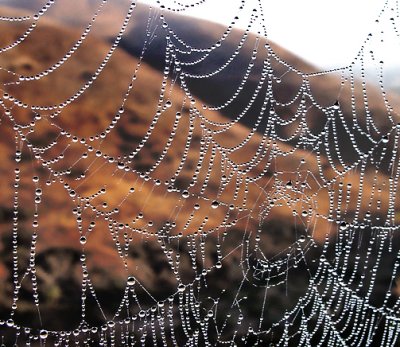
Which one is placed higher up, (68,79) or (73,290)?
(68,79)

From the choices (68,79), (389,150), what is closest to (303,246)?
(389,150)

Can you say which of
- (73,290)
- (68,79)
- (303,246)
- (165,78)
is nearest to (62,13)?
(68,79)

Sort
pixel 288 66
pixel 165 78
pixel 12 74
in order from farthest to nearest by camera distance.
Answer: pixel 288 66, pixel 165 78, pixel 12 74

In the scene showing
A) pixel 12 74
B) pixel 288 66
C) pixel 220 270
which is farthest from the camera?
pixel 220 270

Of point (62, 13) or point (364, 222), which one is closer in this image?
point (62, 13)

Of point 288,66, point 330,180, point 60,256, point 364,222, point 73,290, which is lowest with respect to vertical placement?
point 73,290

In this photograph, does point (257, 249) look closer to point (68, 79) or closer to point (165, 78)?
point (165, 78)
